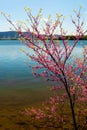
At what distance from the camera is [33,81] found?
117ft

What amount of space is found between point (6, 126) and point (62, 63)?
787 cm

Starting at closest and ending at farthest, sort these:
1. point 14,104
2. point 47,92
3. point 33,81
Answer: point 14,104
point 47,92
point 33,81

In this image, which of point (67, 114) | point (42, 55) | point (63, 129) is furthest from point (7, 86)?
point (42, 55)

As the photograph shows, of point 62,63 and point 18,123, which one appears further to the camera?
point 18,123

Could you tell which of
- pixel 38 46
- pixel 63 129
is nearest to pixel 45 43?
pixel 38 46

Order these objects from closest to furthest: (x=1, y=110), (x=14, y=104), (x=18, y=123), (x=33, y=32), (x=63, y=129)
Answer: (x=33, y=32)
(x=63, y=129)
(x=18, y=123)
(x=1, y=110)
(x=14, y=104)

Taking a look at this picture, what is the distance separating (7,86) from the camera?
3161cm

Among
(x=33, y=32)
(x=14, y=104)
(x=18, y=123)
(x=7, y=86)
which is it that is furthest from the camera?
(x=7, y=86)

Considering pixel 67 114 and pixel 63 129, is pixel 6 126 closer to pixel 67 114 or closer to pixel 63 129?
pixel 63 129

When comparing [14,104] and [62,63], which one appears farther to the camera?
[14,104]

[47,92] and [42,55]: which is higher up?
[42,55]

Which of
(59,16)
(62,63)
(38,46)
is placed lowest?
(62,63)

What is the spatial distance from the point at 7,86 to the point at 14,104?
26.3ft

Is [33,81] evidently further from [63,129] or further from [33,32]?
[33,32]
